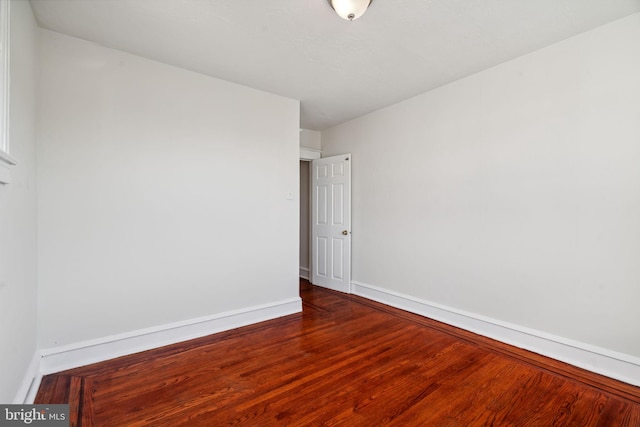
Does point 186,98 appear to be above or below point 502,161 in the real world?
above

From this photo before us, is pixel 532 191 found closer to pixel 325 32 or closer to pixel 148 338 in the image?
pixel 325 32

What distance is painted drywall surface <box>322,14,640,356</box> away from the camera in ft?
7.20

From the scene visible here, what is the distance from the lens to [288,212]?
11.9ft

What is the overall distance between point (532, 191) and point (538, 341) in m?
1.34

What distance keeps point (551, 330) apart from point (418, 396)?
1.46 metres

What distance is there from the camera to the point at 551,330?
2.51 meters

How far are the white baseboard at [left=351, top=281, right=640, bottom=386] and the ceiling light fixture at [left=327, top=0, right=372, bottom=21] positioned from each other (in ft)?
9.81

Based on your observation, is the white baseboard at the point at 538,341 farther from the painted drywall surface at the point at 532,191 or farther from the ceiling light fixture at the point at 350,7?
the ceiling light fixture at the point at 350,7

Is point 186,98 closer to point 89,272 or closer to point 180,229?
point 180,229

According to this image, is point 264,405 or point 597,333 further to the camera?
point 597,333

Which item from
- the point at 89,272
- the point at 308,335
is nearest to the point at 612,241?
the point at 308,335
